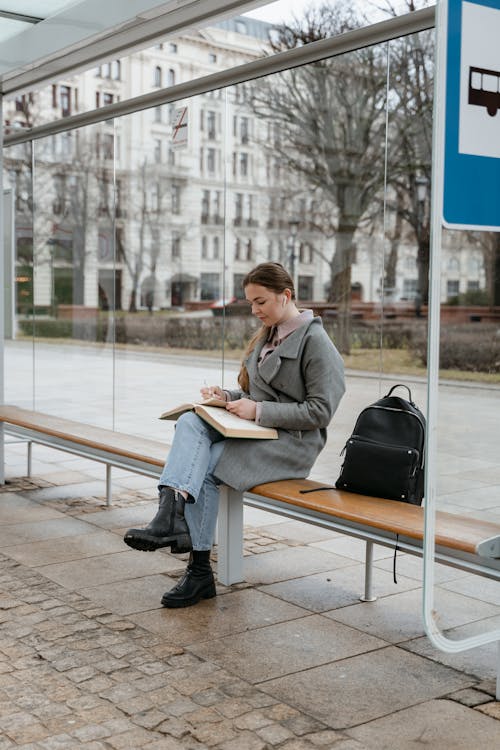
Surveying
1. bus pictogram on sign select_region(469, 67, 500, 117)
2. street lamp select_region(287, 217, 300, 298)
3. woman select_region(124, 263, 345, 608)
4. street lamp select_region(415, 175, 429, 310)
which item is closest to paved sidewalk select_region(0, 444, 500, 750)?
woman select_region(124, 263, 345, 608)

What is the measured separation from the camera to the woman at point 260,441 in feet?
13.7

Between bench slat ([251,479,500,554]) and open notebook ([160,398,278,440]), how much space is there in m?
0.23

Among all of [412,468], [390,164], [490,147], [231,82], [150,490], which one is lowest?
[150,490]

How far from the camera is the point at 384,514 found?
12.2 feet

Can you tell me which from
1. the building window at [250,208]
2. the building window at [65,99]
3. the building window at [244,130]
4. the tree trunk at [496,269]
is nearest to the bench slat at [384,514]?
the tree trunk at [496,269]

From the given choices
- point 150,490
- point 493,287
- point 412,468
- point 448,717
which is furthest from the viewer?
point 493,287

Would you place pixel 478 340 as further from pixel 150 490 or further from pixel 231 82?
pixel 231 82

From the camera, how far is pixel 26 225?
9.92 metres

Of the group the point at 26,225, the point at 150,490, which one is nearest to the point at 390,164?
the point at 26,225

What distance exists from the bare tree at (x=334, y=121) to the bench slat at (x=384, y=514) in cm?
1822

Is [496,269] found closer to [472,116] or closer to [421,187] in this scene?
[421,187]

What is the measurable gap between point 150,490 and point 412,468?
337 cm

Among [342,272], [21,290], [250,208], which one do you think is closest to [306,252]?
[342,272]

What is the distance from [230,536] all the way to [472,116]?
2.43 meters
